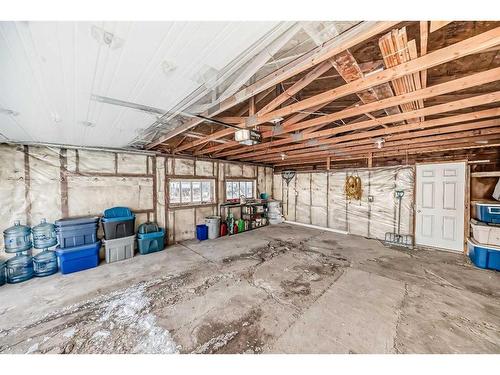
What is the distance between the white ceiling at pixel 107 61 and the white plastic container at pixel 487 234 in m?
5.16

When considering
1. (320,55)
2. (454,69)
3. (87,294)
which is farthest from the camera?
(87,294)

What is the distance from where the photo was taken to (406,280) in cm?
309

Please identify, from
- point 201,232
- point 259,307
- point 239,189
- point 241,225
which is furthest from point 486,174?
point 201,232

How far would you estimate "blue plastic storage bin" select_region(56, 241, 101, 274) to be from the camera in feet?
10.9

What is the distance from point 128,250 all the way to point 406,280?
17.6 feet

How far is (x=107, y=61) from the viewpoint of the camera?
1198 mm

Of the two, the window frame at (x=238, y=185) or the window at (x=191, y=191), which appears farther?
the window frame at (x=238, y=185)

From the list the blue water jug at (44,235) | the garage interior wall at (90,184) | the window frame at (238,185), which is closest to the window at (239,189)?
the window frame at (238,185)

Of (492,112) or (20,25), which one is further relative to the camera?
(492,112)

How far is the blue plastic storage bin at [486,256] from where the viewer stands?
339 cm

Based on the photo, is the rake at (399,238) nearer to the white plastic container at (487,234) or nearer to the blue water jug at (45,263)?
the white plastic container at (487,234)

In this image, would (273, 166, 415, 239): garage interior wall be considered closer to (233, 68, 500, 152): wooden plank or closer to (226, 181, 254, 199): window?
(226, 181, 254, 199): window
